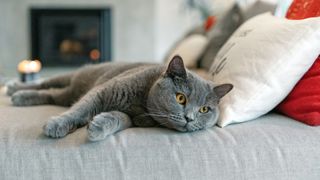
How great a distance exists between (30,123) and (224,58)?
68cm

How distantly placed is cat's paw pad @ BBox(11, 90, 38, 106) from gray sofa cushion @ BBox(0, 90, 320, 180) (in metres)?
0.38

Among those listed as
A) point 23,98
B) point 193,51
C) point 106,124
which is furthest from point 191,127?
point 193,51

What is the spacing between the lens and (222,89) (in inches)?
45.1

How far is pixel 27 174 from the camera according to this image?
0.95m

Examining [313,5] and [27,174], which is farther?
[313,5]

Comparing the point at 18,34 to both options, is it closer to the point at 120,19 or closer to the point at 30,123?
the point at 120,19

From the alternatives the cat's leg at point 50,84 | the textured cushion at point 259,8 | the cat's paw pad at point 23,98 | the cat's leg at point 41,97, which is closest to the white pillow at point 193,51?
the textured cushion at point 259,8

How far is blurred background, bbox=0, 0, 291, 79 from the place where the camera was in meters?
4.60

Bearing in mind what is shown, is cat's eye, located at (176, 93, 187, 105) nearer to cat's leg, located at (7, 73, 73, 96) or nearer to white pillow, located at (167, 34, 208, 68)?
cat's leg, located at (7, 73, 73, 96)

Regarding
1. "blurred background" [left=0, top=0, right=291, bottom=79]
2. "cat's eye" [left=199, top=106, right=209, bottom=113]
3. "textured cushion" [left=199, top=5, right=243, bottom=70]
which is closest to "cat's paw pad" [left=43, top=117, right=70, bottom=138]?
"cat's eye" [left=199, top=106, right=209, bottom=113]

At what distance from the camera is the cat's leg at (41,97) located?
144cm

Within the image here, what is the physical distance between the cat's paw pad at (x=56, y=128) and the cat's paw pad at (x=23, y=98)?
457 millimetres

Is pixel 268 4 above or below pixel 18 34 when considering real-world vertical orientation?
above

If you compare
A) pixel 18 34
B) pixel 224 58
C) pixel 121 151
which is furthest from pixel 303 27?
pixel 18 34
